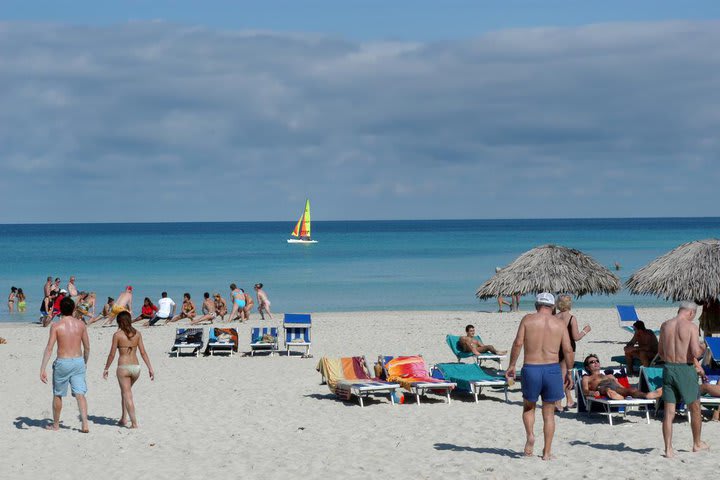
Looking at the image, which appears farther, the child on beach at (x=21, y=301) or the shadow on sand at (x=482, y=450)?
the child on beach at (x=21, y=301)

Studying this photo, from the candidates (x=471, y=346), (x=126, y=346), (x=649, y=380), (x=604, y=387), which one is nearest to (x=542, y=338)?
(x=604, y=387)

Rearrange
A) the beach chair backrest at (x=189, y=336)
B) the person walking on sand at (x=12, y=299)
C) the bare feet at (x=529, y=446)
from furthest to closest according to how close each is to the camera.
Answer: the person walking on sand at (x=12, y=299) < the beach chair backrest at (x=189, y=336) < the bare feet at (x=529, y=446)

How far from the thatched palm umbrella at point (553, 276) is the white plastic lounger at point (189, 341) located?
211 inches

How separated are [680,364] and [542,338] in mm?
1307

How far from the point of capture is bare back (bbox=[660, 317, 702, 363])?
7430mm

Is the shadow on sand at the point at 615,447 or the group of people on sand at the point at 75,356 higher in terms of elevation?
the group of people on sand at the point at 75,356

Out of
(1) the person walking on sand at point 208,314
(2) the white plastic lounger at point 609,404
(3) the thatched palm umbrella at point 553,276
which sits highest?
(3) the thatched palm umbrella at point 553,276

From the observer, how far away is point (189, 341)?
15828mm

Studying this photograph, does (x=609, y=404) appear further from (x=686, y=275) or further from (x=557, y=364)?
(x=686, y=275)

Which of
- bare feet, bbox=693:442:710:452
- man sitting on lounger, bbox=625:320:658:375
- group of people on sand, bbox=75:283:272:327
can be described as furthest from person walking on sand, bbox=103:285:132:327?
bare feet, bbox=693:442:710:452

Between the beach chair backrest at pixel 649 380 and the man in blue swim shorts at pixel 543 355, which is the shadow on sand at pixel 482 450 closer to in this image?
the man in blue swim shorts at pixel 543 355

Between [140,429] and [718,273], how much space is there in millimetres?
8793

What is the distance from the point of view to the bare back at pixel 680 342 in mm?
7430

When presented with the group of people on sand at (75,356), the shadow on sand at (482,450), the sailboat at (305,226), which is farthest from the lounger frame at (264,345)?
the sailboat at (305,226)
